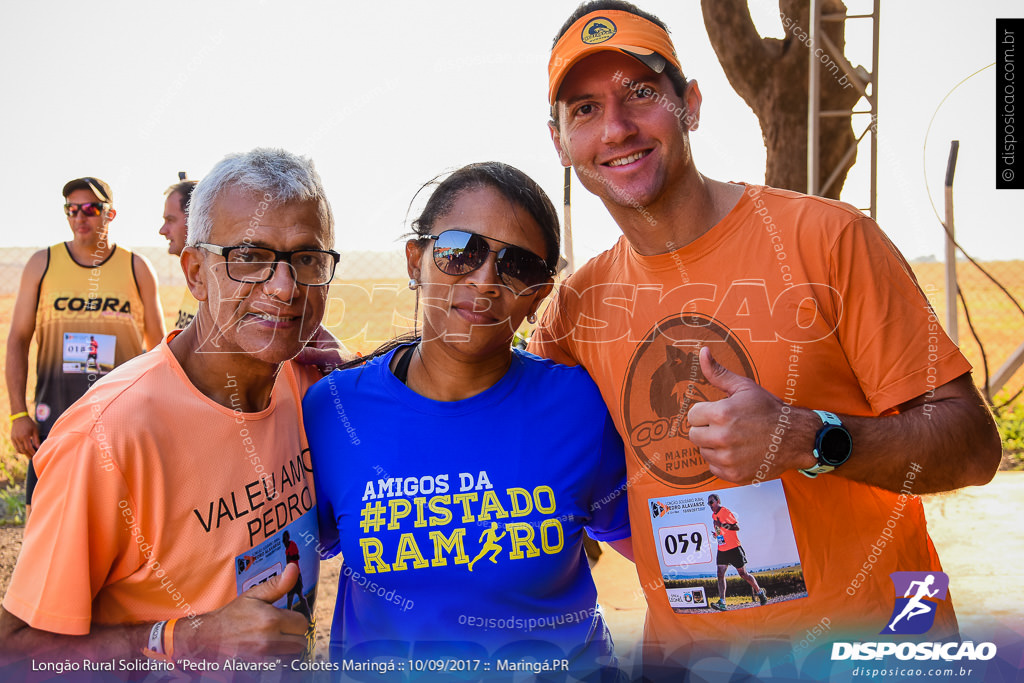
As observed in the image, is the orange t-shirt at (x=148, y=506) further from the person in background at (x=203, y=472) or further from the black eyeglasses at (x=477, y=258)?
the black eyeglasses at (x=477, y=258)

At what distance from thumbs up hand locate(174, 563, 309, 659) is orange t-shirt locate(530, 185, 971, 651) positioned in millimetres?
998

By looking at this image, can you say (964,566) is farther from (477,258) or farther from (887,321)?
(477,258)

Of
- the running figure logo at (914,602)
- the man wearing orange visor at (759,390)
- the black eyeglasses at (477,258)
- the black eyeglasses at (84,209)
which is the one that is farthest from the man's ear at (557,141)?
the black eyeglasses at (84,209)

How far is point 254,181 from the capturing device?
168cm

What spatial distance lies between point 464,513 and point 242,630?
22.7 inches

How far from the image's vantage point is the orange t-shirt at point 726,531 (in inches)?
70.7

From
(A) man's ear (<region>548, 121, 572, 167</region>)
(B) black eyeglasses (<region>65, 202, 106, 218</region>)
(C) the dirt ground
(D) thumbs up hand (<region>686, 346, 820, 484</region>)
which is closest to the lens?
(D) thumbs up hand (<region>686, 346, 820, 484</region>)

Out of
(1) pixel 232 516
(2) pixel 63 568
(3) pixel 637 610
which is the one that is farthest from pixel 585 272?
(3) pixel 637 610

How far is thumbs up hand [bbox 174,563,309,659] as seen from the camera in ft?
4.77

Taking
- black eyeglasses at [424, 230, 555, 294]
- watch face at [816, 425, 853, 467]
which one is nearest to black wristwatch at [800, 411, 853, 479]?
watch face at [816, 425, 853, 467]

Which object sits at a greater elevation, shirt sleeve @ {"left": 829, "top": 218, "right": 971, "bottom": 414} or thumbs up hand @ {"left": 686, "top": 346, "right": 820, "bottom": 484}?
shirt sleeve @ {"left": 829, "top": 218, "right": 971, "bottom": 414}

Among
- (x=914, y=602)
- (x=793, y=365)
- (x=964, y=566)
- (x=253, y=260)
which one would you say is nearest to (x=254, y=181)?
(x=253, y=260)

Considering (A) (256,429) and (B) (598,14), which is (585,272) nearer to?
(B) (598,14)

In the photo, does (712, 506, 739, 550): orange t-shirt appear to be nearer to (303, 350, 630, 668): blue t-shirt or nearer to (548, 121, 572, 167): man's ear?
(303, 350, 630, 668): blue t-shirt
